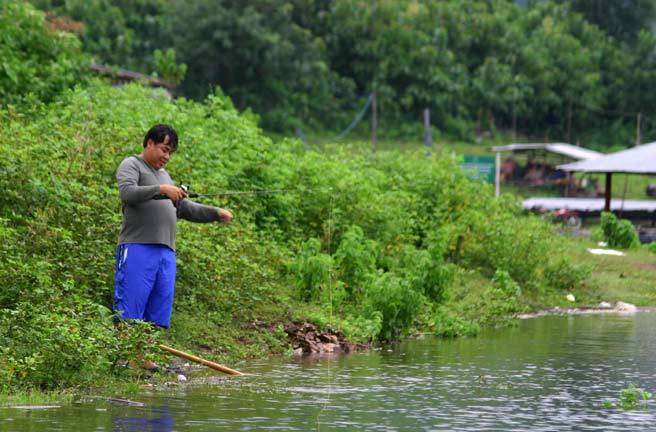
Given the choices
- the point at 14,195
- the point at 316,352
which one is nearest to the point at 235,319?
the point at 316,352

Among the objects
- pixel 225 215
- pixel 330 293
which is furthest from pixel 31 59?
pixel 225 215

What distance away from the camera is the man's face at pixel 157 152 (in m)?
9.93

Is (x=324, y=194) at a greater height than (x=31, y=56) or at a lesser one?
lesser

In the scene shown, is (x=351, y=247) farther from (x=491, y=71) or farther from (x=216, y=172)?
(x=491, y=71)

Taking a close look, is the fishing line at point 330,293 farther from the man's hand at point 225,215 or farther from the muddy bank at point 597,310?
the muddy bank at point 597,310

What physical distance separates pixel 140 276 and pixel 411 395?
227cm

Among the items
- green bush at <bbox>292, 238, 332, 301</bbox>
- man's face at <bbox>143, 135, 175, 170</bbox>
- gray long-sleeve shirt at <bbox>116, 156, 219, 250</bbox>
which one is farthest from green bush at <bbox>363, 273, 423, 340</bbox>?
man's face at <bbox>143, 135, 175, 170</bbox>

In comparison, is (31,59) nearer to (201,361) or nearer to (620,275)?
(620,275)

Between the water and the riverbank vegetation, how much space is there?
0.61 metres

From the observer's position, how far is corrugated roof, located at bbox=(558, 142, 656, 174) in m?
32.9

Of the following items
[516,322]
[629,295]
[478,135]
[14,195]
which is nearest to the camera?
[14,195]

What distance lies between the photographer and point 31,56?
763 inches

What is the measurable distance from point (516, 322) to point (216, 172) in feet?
14.0

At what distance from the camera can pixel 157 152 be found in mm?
9953
